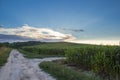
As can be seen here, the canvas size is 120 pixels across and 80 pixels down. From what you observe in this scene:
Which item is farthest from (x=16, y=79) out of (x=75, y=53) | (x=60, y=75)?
(x=75, y=53)

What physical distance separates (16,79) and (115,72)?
8.00 m

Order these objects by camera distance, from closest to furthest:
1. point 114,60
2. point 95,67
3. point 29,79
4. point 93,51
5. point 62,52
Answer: point 29,79 → point 114,60 → point 95,67 → point 93,51 → point 62,52

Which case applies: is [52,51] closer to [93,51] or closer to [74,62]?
[74,62]

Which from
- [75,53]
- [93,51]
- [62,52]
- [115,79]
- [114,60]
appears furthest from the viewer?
[62,52]

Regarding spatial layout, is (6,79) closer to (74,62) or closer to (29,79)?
(29,79)

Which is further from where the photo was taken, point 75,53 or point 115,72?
point 75,53

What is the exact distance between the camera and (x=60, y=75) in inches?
809

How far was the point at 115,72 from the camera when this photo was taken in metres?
21.4

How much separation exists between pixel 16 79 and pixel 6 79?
0.77 m

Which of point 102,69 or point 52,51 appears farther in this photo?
point 52,51

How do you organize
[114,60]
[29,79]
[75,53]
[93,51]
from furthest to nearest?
1. [75,53]
2. [93,51]
3. [114,60]
4. [29,79]

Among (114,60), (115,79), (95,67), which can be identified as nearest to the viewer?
(115,79)

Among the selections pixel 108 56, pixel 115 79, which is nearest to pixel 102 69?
pixel 108 56

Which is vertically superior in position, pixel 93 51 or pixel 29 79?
pixel 93 51
